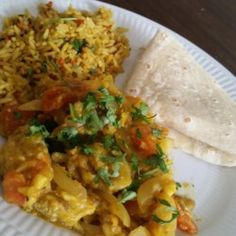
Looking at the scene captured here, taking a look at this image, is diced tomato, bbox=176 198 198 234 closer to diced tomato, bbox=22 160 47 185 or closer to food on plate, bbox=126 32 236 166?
food on plate, bbox=126 32 236 166

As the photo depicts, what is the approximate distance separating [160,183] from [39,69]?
1.03 meters

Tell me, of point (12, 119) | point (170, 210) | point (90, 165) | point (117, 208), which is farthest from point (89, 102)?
point (170, 210)

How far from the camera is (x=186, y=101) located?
2955mm

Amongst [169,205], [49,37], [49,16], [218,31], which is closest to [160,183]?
[169,205]

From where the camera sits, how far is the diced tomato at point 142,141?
242 cm

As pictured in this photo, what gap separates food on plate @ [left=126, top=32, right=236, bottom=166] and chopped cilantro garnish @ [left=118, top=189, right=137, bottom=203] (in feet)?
2.12

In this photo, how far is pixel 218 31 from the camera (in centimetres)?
423

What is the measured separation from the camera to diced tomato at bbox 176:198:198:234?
2.43 meters

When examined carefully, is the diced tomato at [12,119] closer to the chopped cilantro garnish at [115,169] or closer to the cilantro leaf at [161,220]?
the chopped cilantro garnish at [115,169]

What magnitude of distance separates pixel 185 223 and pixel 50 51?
1249 mm

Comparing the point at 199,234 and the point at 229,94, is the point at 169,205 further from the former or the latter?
the point at 229,94

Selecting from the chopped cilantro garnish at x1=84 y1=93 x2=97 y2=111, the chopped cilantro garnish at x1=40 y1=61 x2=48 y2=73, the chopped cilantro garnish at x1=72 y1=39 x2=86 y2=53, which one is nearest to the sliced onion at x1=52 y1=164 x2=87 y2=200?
the chopped cilantro garnish at x1=84 y1=93 x2=97 y2=111

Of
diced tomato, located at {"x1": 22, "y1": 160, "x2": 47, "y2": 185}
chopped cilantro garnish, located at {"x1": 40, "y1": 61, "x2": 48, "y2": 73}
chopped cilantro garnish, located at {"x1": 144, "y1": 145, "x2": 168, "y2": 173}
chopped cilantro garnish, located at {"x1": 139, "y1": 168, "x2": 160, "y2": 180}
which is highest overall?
chopped cilantro garnish, located at {"x1": 144, "y1": 145, "x2": 168, "y2": 173}

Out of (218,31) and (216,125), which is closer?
(216,125)
